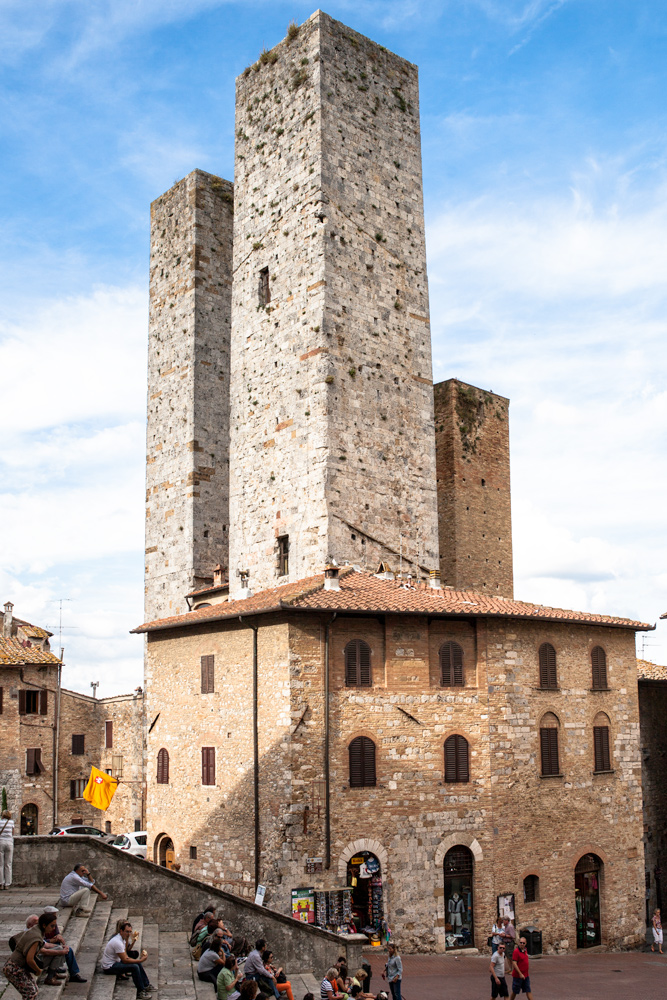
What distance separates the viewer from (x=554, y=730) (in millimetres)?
24484

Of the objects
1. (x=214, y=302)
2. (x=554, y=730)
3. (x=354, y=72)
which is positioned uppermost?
(x=354, y=72)

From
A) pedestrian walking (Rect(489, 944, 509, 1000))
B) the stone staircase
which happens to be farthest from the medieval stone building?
the stone staircase

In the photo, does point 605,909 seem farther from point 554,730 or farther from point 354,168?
point 354,168

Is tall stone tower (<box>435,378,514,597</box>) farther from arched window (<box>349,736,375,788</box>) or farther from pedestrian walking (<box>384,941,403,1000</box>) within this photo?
pedestrian walking (<box>384,941,403,1000</box>)

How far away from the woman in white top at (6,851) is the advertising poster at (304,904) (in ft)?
20.3

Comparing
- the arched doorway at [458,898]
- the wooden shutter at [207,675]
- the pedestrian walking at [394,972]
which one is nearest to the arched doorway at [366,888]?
the arched doorway at [458,898]

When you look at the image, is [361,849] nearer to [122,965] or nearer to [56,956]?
[122,965]

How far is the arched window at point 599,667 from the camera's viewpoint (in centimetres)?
2588

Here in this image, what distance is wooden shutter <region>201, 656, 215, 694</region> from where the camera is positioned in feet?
79.9

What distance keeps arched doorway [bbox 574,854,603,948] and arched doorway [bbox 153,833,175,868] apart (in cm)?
1075

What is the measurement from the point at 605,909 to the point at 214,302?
23.7 meters

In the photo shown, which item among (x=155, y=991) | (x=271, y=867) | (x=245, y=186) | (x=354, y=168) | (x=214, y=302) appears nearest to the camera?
(x=155, y=991)

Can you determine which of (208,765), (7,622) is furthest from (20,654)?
(208,765)

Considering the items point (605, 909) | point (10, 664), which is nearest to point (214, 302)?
point (10, 664)
